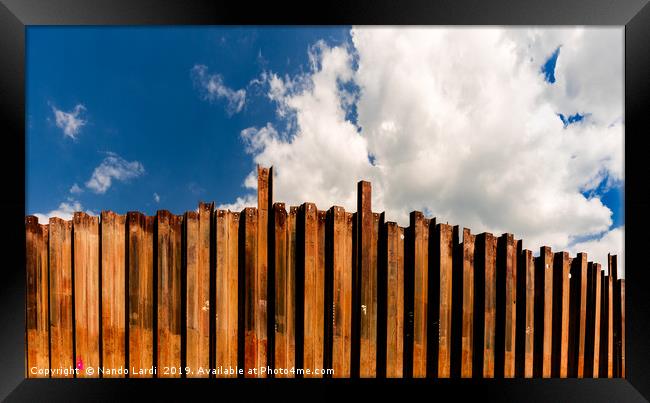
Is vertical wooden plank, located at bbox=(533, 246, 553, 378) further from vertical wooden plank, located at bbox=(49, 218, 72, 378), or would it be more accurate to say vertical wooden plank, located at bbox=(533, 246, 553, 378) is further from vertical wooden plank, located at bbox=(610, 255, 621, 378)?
vertical wooden plank, located at bbox=(49, 218, 72, 378)

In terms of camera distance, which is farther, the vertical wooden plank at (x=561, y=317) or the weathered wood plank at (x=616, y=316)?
the weathered wood plank at (x=616, y=316)

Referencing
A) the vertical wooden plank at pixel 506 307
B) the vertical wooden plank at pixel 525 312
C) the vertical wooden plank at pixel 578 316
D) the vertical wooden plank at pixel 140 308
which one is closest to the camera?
the vertical wooden plank at pixel 140 308

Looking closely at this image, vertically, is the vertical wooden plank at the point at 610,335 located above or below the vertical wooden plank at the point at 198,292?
below

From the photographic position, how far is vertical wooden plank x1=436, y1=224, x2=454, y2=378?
3980 mm

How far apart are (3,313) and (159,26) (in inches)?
110

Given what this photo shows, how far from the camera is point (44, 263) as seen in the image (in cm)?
408

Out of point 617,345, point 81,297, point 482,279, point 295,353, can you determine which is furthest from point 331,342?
point 617,345

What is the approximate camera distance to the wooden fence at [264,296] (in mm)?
3820

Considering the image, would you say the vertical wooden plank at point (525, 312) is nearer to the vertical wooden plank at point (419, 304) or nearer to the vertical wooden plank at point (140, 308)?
the vertical wooden plank at point (419, 304)

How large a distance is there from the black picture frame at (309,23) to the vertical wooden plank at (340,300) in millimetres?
534

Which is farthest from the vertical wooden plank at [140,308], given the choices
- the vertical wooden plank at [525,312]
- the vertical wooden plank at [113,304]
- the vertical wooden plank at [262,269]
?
the vertical wooden plank at [525,312]

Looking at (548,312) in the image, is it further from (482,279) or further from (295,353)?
(295,353)

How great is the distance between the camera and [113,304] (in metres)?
3.93

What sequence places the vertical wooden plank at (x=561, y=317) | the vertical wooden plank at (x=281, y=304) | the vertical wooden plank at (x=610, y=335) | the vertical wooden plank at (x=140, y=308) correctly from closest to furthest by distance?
the vertical wooden plank at (x=281, y=304), the vertical wooden plank at (x=140, y=308), the vertical wooden plank at (x=561, y=317), the vertical wooden plank at (x=610, y=335)
